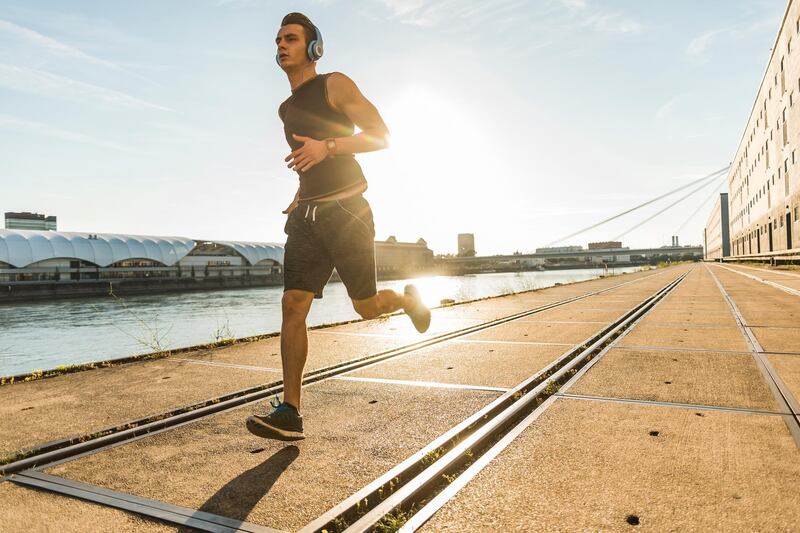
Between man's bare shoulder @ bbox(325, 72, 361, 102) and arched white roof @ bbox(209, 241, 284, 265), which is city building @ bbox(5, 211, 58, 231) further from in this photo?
man's bare shoulder @ bbox(325, 72, 361, 102)

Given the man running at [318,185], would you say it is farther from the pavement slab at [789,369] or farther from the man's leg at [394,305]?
the pavement slab at [789,369]

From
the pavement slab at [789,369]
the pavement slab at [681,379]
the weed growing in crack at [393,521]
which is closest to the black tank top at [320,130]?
the weed growing in crack at [393,521]

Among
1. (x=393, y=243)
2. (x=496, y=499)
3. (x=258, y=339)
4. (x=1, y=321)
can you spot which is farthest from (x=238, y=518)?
(x=393, y=243)

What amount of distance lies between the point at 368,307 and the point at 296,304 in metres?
0.49

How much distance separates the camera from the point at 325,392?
3596 millimetres

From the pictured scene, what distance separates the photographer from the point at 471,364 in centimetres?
450

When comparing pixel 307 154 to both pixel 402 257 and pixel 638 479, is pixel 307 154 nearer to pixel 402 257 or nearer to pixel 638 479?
pixel 638 479

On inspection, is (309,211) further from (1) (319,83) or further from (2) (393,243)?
(2) (393,243)

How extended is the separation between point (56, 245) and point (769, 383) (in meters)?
74.7

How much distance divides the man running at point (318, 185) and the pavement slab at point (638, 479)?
1276mm

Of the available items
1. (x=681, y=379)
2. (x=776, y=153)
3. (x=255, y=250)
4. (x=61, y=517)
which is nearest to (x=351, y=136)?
(x=61, y=517)

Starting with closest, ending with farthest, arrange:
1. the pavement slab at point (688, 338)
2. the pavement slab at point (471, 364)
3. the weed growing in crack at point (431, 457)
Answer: the weed growing in crack at point (431, 457) → the pavement slab at point (471, 364) → the pavement slab at point (688, 338)

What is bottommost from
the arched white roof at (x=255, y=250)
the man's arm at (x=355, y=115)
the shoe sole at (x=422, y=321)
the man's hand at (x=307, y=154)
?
the shoe sole at (x=422, y=321)

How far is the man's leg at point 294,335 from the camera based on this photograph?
2803mm
